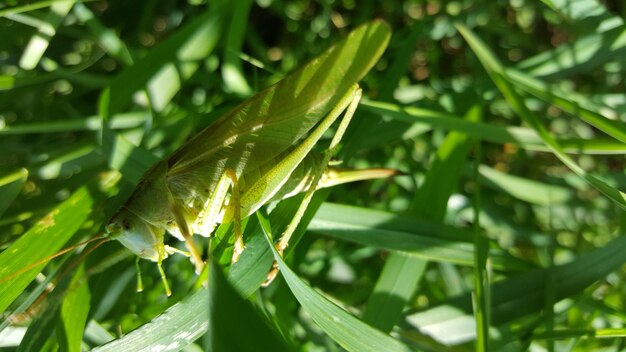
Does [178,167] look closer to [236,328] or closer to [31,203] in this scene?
[236,328]

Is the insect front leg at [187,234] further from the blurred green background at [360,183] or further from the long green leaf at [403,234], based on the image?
the long green leaf at [403,234]

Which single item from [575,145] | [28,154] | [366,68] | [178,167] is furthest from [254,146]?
[28,154]

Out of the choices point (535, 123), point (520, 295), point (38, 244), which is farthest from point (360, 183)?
point (38, 244)

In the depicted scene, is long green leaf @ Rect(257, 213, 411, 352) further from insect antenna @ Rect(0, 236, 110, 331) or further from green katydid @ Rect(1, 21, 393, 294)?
insect antenna @ Rect(0, 236, 110, 331)

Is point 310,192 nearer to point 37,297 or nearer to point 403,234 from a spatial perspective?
point 403,234

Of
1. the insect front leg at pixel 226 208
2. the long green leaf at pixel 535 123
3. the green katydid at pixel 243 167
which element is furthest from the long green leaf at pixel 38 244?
the long green leaf at pixel 535 123

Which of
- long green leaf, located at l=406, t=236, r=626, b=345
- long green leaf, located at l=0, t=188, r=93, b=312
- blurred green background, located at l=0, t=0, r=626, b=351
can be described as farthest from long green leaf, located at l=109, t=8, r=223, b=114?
long green leaf, located at l=406, t=236, r=626, b=345
